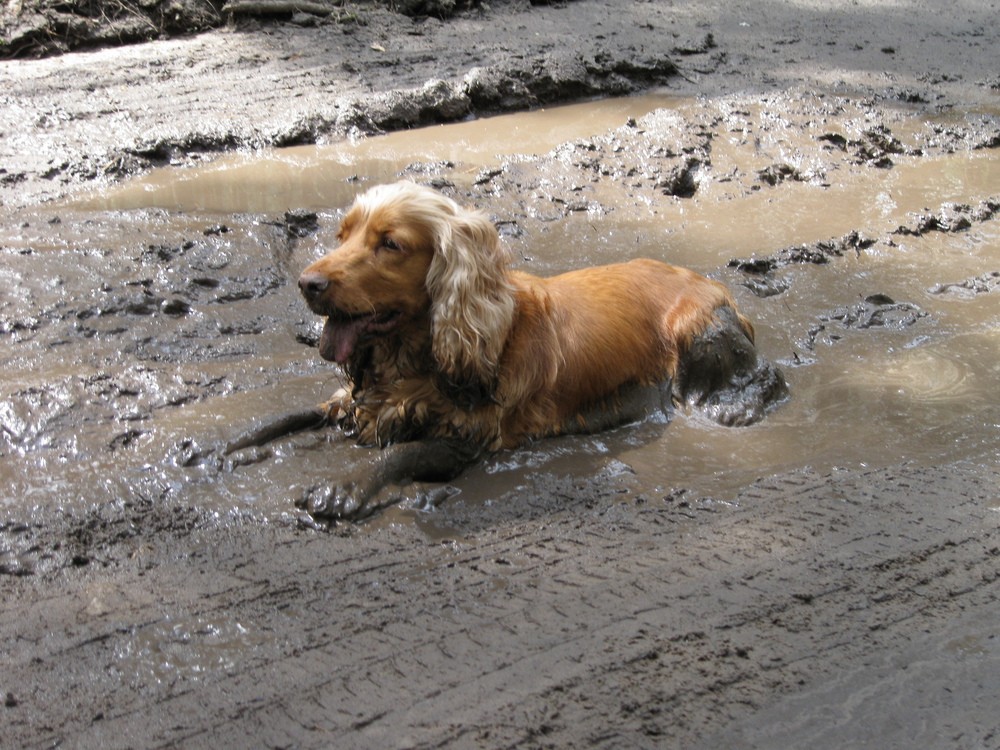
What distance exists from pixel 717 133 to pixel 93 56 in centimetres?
633

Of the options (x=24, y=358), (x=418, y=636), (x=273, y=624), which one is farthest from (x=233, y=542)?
(x=24, y=358)

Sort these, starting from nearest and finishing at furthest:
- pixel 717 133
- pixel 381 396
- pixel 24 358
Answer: pixel 381 396 → pixel 24 358 → pixel 717 133

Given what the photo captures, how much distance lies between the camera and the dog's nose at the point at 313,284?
156 inches

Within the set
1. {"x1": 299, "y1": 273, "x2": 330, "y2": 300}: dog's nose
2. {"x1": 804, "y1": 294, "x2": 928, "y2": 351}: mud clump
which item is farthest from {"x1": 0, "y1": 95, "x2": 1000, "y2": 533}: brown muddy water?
{"x1": 299, "y1": 273, "x2": 330, "y2": 300}: dog's nose

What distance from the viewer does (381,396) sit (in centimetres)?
457

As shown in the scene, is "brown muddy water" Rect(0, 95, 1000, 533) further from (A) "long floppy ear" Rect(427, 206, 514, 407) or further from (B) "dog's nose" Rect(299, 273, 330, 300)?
(B) "dog's nose" Rect(299, 273, 330, 300)

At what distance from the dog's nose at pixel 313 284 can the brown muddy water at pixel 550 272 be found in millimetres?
828

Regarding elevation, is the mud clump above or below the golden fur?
below

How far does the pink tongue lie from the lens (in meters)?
4.20

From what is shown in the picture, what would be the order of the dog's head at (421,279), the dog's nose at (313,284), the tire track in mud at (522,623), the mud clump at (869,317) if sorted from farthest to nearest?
the mud clump at (869,317) < the dog's head at (421,279) < the dog's nose at (313,284) < the tire track in mud at (522,623)

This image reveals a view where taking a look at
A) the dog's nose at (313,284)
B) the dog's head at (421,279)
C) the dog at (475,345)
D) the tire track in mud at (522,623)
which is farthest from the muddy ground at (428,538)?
the dog's nose at (313,284)

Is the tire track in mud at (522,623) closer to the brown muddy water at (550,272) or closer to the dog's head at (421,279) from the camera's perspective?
the brown muddy water at (550,272)

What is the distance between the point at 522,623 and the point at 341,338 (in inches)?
61.5

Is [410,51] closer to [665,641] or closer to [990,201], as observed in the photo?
[990,201]
